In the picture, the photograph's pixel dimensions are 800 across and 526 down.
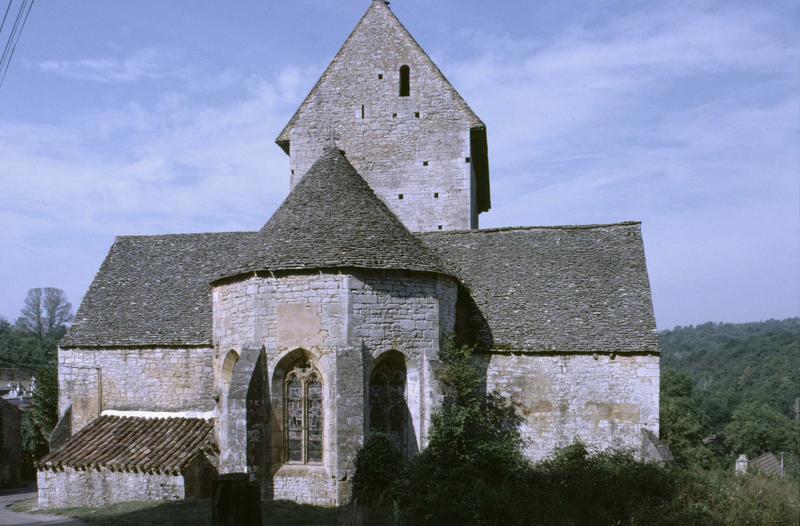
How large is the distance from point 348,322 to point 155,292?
8.80 m

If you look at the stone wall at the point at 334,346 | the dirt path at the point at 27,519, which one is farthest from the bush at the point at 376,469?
the dirt path at the point at 27,519

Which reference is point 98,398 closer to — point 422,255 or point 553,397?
point 422,255

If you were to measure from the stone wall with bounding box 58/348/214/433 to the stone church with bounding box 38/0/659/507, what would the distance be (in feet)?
0.16

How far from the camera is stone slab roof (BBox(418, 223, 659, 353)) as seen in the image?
1875 cm

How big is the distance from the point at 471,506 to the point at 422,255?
21.1ft

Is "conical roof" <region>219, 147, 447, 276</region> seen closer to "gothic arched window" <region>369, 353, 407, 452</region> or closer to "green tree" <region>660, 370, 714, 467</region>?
"gothic arched window" <region>369, 353, 407, 452</region>

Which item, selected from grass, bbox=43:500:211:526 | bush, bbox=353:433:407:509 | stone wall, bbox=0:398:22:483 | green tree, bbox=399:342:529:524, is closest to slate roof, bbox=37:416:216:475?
grass, bbox=43:500:211:526

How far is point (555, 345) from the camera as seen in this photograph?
18641mm

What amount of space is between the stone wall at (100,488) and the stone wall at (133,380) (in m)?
2.57

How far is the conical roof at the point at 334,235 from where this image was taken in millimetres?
16281

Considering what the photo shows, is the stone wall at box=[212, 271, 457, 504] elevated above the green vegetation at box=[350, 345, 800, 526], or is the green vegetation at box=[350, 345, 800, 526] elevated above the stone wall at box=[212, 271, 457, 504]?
the stone wall at box=[212, 271, 457, 504]

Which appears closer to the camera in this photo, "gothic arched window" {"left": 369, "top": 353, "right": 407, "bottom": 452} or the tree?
"gothic arched window" {"left": 369, "top": 353, "right": 407, "bottom": 452}

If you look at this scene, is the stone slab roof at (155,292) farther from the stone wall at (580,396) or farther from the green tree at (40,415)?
the green tree at (40,415)

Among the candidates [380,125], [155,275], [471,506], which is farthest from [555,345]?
[155,275]
